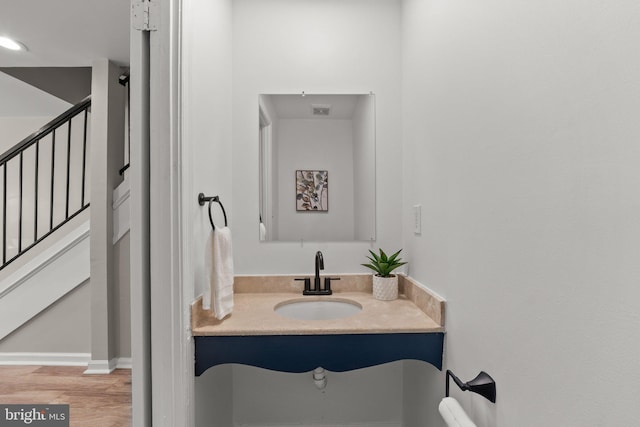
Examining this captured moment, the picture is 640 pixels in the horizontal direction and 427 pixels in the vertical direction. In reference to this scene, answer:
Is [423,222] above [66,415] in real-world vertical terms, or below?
above

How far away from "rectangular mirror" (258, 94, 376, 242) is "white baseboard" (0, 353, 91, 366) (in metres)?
1.34

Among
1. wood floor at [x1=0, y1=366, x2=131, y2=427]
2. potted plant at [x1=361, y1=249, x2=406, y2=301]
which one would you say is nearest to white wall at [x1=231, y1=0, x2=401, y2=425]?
potted plant at [x1=361, y1=249, x2=406, y2=301]

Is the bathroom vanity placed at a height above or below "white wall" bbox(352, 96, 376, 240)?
below

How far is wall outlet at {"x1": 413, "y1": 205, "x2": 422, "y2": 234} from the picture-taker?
1509 millimetres

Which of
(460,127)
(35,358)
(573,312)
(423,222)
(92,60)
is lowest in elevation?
(35,358)

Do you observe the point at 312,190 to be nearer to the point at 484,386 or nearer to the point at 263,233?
the point at 263,233

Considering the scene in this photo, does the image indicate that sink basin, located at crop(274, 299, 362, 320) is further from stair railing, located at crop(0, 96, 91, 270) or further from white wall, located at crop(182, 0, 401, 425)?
stair railing, located at crop(0, 96, 91, 270)

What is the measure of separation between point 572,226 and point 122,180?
2.56 metres

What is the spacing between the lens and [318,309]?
166 centimetres

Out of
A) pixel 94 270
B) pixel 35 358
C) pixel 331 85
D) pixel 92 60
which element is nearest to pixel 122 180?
pixel 94 270

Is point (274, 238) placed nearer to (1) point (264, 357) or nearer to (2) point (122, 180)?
(1) point (264, 357)

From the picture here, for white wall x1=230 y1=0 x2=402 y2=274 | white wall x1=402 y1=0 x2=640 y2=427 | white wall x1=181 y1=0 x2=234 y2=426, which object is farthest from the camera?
white wall x1=230 y1=0 x2=402 y2=274

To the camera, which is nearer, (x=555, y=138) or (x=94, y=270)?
(x=555, y=138)

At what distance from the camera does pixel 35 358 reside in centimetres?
168
